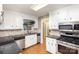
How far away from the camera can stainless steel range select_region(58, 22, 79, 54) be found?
0.72 metres

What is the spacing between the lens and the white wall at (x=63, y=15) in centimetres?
71

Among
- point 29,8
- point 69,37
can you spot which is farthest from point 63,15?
point 29,8

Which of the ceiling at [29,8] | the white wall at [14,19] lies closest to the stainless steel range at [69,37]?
the ceiling at [29,8]

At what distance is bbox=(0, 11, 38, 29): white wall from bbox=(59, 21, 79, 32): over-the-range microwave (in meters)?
0.28

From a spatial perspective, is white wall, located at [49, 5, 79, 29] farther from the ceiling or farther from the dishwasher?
the dishwasher

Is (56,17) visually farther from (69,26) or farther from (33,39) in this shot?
(33,39)

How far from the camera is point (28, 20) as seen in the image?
798 mm

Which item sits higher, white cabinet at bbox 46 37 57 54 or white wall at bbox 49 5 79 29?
white wall at bbox 49 5 79 29

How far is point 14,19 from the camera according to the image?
0.73m

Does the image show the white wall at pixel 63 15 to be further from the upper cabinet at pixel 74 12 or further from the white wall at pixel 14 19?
the white wall at pixel 14 19

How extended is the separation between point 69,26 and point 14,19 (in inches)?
22.0

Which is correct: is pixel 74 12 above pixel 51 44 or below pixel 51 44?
above

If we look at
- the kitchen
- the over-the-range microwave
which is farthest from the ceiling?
the over-the-range microwave
